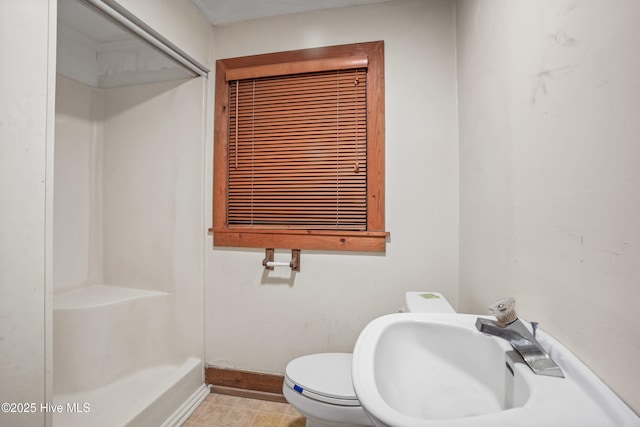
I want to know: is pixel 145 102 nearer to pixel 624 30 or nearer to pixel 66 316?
pixel 66 316

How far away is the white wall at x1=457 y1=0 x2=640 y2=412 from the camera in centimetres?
47

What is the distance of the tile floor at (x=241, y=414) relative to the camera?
1.46 metres

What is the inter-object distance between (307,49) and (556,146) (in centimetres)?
143

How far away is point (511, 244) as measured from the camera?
0.87 meters

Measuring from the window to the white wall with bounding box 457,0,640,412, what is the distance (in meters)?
0.62

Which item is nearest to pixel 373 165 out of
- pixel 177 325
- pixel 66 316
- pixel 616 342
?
pixel 616 342

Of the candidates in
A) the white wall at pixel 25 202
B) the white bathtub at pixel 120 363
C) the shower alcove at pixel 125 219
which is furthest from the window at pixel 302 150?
the white wall at pixel 25 202

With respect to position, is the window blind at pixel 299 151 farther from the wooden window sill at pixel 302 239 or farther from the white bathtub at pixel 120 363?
the white bathtub at pixel 120 363

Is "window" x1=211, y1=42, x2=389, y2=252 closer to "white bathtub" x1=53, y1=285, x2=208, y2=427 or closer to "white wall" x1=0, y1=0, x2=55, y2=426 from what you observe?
"white bathtub" x1=53, y1=285, x2=208, y2=427

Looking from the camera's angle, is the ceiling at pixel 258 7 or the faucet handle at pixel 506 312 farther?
the ceiling at pixel 258 7

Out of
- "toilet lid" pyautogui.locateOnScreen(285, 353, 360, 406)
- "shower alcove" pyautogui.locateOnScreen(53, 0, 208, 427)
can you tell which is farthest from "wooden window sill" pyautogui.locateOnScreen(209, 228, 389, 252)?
"toilet lid" pyautogui.locateOnScreen(285, 353, 360, 406)

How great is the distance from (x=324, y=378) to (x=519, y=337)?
84 cm

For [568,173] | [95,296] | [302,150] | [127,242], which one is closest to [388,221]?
[302,150]

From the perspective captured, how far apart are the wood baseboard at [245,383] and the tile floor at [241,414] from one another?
3 centimetres
